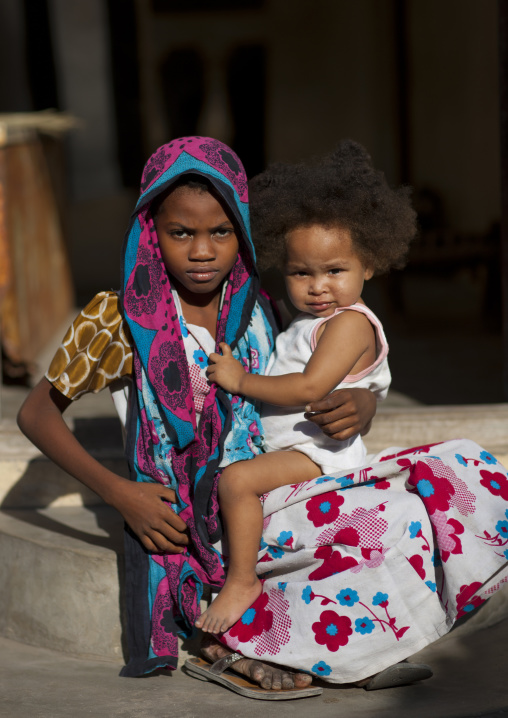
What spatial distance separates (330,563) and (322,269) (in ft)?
2.65

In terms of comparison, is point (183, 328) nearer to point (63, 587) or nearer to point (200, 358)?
point (200, 358)

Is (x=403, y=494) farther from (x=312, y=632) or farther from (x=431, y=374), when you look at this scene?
(x=431, y=374)

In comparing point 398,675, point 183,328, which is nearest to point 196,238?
point 183,328

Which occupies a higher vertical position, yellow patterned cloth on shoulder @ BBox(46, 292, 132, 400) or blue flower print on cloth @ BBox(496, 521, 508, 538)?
yellow patterned cloth on shoulder @ BBox(46, 292, 132, 400)

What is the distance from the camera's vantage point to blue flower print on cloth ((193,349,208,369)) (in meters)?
2.86

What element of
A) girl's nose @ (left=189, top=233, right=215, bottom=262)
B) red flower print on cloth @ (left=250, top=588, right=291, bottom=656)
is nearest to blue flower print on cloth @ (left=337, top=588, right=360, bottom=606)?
red flower print on cloth @ (left=250, top=588, right=291, bottom=656)

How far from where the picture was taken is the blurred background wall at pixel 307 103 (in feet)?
22.2

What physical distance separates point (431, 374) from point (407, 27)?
5.68 meters

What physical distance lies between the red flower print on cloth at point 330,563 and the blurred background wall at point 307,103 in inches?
104

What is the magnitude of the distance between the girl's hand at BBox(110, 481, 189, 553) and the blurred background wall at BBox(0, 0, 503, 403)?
8.74 ft

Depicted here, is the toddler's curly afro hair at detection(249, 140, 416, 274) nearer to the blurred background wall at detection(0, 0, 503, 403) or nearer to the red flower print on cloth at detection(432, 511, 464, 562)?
the red flower print on cloth at detection(432, 511, 464, 562)

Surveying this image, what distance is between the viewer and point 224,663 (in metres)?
2.71

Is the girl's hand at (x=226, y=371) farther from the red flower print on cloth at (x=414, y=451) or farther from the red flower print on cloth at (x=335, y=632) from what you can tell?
the red flower print on cloth at (x=335, y=632)

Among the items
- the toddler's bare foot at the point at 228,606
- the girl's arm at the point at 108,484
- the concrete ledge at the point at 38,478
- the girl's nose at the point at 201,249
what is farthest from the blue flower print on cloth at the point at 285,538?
the concrete ledge at the point at 38,478
